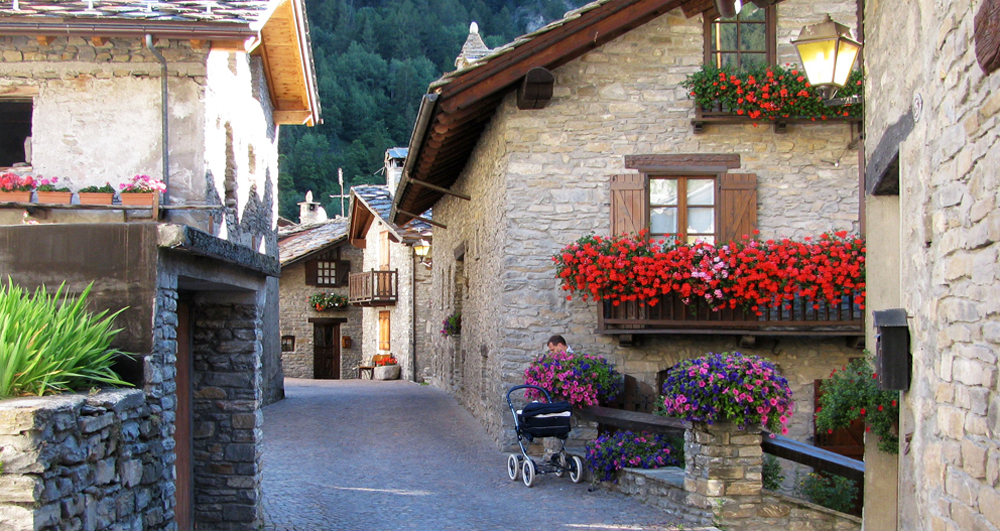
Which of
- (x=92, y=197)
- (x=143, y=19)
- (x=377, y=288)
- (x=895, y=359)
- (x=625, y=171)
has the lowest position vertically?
(x=895, y=359)

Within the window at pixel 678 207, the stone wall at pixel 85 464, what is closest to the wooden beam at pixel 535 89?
the window at pixel 678 207

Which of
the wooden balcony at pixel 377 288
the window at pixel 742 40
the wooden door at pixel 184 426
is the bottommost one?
the wooden door at pixel 184 426

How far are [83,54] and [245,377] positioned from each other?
3.89 m

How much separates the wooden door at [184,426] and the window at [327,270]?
24650 mm

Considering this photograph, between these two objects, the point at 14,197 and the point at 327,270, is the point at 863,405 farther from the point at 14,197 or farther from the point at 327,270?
the point at 327,270

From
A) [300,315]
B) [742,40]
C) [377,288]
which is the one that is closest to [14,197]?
[742,40]

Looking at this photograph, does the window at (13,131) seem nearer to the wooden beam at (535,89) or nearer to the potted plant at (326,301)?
the wooden beam at (535,89)

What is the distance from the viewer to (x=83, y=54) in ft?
28.3

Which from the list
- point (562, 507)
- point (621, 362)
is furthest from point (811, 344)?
point (562, 507)

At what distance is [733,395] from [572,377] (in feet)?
7.67

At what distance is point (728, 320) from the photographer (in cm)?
954

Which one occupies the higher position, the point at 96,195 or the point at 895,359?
the point at 96,195

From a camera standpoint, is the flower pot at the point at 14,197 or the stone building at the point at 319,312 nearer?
the flower pot at the point at 14,197

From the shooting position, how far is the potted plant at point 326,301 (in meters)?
31.0
